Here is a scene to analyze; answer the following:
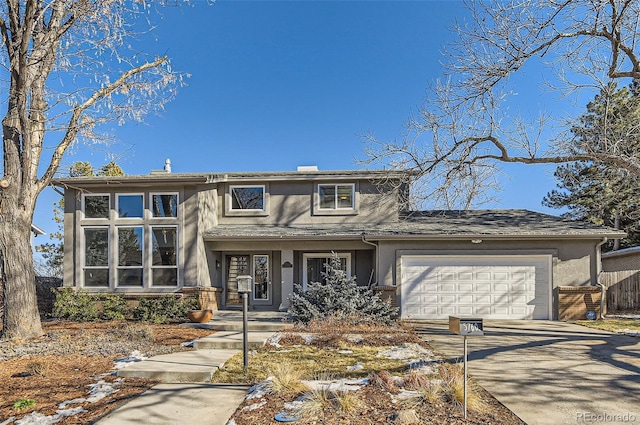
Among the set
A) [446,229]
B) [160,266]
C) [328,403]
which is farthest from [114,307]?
[446,229]

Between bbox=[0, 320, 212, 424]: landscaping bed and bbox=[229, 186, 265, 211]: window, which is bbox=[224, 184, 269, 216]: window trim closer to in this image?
bbox=[229, 186, 265, 211]: window

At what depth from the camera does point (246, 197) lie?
596 inches

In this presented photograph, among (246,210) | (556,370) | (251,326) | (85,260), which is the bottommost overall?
(251,326)

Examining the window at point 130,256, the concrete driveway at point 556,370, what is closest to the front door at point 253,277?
the window at point 130,256

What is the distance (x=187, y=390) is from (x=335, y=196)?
10.4 meters

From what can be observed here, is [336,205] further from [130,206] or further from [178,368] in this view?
[178,368]

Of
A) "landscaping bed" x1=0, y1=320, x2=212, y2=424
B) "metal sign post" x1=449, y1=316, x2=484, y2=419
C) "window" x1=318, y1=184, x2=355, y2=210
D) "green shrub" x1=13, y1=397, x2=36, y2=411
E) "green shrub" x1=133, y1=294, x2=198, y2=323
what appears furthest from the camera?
"window" x1=318, y1=184, x2=355, y2=210

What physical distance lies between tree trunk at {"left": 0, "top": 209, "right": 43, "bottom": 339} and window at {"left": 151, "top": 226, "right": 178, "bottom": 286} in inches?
169

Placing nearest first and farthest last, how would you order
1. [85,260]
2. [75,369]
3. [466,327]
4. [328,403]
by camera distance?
1. [466,327]
2. [328,403]
3. [75,369]
4. [85,260]

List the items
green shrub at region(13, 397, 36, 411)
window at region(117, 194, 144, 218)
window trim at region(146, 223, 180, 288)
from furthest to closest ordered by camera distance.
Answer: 1. window at region(117, 194, 144, 218)
2. window trim at region(146, 223, 180, 288)
3. green shrub at region(13, 397, 36, 411)

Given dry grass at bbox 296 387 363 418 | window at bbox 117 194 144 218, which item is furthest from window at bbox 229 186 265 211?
dry grass at bbox 296 387 363 418

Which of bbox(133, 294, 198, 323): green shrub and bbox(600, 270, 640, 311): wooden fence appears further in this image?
bbox(600, 270, 640, 311): wooden fence

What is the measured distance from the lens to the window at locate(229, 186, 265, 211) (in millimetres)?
15023

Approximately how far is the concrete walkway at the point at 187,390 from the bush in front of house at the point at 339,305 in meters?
2.40
